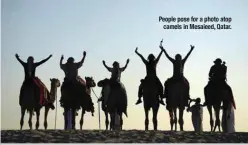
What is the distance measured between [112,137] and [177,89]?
11.6 feet

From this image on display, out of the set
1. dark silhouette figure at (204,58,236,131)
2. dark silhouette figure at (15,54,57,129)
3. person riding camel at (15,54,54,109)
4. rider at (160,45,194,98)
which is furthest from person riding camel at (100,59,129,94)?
dark silhouette figure at (204,58,236,131)

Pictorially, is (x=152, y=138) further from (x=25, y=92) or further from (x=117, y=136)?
(x=25, y=92)

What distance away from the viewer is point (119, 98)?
22.4 meters

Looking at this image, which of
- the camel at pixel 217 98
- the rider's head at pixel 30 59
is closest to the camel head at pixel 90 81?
the rider's head at pixel 30 59

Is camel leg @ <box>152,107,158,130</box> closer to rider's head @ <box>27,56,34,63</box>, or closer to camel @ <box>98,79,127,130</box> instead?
camel @ <box>98,79,127,130</box>

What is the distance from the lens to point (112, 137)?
1938 centimetres

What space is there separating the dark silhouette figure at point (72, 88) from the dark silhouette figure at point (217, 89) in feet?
14.2

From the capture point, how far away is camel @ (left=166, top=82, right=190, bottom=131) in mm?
21891

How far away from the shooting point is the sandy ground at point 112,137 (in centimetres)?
1911

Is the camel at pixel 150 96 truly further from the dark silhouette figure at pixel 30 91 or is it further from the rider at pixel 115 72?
the dark silhouette figure at pixel 30 91

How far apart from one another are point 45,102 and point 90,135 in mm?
3699

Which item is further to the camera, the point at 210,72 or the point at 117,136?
the point at 210,72

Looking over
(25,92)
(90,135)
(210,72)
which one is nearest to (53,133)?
(90,135)

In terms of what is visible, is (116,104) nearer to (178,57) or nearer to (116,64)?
(116,64)
